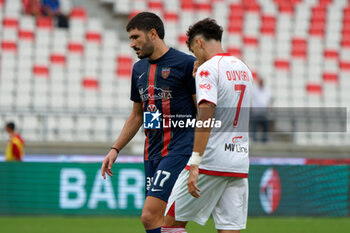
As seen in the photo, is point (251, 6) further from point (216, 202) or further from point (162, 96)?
point (216, 202)

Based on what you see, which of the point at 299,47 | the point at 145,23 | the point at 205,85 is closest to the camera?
the point at 205,85

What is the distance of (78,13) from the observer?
1769 cm

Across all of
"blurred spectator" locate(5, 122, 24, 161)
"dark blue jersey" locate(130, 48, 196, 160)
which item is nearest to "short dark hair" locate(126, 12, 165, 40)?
"dark blue jersey" locate(130, 48, 196, 160)

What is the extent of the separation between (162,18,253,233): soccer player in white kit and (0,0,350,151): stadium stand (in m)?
9.02

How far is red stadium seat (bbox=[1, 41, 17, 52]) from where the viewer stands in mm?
16516

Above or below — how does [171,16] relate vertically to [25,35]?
above

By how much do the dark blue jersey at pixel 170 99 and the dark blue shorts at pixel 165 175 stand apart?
6cm

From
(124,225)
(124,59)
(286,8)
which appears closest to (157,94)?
(124,225)

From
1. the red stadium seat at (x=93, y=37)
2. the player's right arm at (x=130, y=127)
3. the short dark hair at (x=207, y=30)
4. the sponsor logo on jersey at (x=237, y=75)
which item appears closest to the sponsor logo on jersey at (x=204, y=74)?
the sponsor logo on jersey at (x=237, y=75)

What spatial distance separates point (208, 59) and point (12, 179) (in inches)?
339

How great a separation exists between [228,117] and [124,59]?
12.5 metres

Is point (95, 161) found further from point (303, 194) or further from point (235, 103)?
point (235, 103)

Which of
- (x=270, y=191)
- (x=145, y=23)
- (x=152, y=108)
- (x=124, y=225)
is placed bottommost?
(x=124, y=225)

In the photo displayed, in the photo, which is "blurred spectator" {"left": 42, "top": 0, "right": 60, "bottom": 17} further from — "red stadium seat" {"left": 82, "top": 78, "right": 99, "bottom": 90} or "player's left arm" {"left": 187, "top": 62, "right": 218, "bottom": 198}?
"player's left arm" {"left": 187, "top": 62, "right": 218, "bottom": 198}
